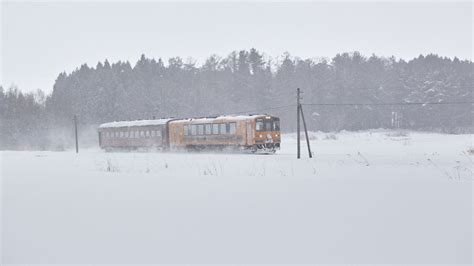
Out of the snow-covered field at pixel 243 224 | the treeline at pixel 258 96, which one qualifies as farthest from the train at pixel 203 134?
the treeline at pixel 258 96

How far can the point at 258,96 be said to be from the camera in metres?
78.2

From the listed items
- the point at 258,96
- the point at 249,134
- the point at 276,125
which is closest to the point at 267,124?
the point at 276,125

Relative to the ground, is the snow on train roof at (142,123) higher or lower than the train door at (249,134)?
higher

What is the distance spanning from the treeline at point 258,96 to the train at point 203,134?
24.7 metres

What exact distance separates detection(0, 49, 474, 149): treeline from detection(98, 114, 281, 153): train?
81.1ft

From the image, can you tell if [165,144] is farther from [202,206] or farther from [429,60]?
[429,60]

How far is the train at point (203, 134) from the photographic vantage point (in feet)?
97.0

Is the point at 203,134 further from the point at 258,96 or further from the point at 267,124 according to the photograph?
the point at 258,96

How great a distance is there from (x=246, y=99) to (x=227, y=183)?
7140 cm

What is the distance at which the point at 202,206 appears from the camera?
6945 millimetres

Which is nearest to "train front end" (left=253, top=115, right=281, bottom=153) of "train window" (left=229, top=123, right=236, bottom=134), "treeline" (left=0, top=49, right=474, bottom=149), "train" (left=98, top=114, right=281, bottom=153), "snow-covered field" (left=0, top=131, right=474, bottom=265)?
"train" (left=98, top=114, right=281, bottom=153)

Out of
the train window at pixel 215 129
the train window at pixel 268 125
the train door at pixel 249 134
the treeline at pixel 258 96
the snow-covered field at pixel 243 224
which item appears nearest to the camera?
the snow-covered field at pixel 243 224

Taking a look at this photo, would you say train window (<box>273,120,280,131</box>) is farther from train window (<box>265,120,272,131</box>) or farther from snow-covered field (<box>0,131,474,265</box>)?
snow-covered field (<box>0,131,474,265</box>)

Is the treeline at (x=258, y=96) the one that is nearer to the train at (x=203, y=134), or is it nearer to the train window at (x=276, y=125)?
the train at (x=203, y=134)
